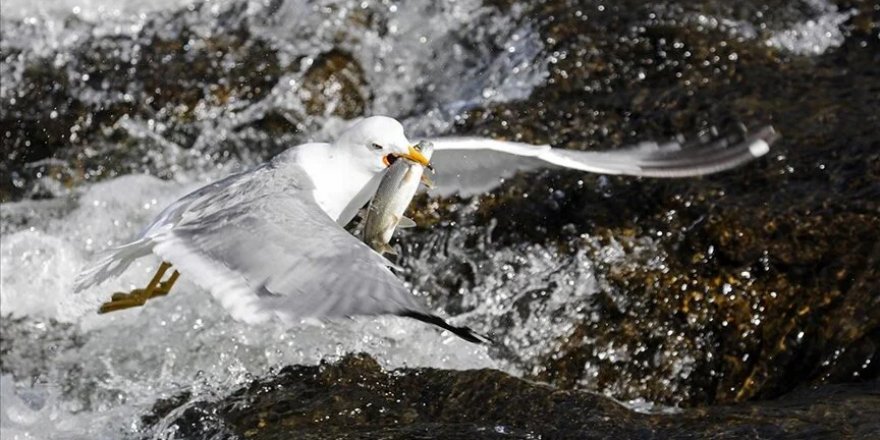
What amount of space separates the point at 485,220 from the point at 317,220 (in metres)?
1.41

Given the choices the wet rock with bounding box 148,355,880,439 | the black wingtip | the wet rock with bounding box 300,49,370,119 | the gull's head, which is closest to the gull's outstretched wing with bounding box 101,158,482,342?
the black wingtip

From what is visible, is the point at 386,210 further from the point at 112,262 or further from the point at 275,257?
the point at 112,262

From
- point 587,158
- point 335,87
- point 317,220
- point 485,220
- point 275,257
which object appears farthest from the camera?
point 335,87

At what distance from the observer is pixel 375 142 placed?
14.3ft

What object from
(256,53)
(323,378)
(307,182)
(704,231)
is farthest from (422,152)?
(256,53)

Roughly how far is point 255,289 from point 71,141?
9.98 ft

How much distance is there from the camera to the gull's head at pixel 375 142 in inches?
171

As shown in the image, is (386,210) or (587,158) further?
(587,158)

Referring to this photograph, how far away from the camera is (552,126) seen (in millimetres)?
5527

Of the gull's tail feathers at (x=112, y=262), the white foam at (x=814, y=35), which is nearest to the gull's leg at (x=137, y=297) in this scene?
the gull's tail feathers at (x=112, y=262)

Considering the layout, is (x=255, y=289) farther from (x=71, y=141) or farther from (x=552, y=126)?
(x=71, y=141)

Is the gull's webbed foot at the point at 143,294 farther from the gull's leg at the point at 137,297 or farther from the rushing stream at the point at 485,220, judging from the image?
the rushing stream at the point at 485,220

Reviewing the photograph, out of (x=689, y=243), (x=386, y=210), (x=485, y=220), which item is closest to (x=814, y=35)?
(x=689, y=243)

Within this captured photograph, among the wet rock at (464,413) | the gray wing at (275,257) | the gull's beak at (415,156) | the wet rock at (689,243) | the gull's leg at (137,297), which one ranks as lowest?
the wet rock at (689,243)
